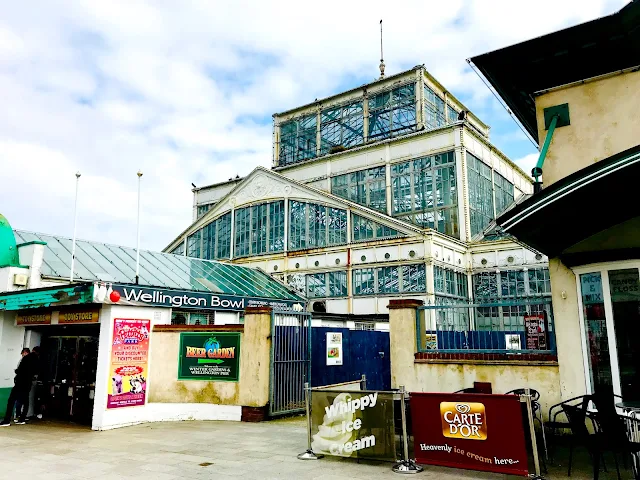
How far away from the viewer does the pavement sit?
301 inches

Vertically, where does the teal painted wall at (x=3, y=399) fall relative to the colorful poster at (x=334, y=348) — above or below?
below

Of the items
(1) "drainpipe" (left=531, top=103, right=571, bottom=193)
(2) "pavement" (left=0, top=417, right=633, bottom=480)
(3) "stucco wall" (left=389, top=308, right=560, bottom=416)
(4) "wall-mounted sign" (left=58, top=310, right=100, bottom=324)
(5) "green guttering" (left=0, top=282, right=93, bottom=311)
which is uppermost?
(1) "drainpipe" (left=531, top=103, right=571, bottom=193)

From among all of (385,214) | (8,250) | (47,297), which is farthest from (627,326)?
(385,214)

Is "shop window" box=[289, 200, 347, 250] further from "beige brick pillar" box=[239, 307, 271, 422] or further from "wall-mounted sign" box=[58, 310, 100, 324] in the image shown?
"wall-mounted sign" box=[58, 310, 100, 324]

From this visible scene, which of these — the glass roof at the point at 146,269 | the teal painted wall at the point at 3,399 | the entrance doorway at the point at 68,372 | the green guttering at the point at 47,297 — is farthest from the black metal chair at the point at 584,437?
the teal painted wall at the point at 3,399

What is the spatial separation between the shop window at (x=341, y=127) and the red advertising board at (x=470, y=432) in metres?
30.7

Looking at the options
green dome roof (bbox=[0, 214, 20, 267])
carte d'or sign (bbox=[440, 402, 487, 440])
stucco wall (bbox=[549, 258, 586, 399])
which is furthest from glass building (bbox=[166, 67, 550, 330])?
carte d'or sign (bbox=[440, 402, 487, 440])

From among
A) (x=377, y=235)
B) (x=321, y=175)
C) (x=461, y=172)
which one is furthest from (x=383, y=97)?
(x=377, y=235)

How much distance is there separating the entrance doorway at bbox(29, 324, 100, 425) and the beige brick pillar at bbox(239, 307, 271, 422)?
422cm

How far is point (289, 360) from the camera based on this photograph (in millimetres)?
13523

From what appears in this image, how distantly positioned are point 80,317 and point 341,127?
1137 inches

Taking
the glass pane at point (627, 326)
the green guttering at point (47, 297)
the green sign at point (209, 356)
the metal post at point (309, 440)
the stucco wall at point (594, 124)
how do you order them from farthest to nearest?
the green sign at point (209, 356)
the green guttering at point (47, 297)
the stucco wall at point (594, 124)
the metal post at point (309, 440)
the glass pane at point (627, 326)

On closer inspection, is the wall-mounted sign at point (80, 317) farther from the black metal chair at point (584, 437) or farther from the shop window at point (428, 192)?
the shop window at point (428, 192)

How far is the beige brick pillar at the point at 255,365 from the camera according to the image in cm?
1259
